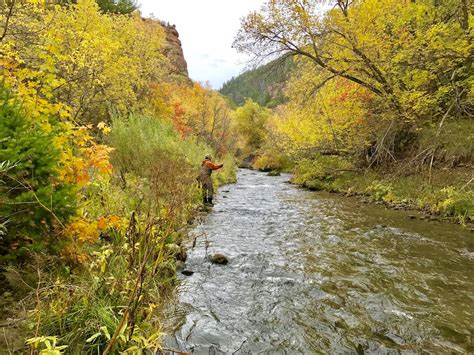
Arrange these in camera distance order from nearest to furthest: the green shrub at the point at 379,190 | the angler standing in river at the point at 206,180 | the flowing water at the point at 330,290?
the flowing water at the point at 330,290, the angler standing in river at the point at 206,180, the green shrub at the point at 379,190

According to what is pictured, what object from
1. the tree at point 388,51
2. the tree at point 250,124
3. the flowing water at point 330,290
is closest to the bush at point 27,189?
the flowing water at point 330,290

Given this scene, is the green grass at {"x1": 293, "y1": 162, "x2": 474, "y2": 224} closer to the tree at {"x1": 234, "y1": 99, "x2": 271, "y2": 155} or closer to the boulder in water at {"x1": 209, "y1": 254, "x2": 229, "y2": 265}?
the boulder in water at {"x1": 209, "y1": 254, "x2": 229, "y2": 265}

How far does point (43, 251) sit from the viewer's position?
386 centimetres

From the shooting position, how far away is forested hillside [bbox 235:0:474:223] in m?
12.2

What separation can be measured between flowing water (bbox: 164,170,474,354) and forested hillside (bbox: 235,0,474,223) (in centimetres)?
349

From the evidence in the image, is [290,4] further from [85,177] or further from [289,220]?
[85,177]

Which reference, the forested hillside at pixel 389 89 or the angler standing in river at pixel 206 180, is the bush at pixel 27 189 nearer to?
the angler standing in river at pixel 206 180

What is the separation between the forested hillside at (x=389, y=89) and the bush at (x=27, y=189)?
420 inches

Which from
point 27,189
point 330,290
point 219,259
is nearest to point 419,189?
point 330,290

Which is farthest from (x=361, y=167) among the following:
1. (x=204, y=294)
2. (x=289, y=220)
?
(x=204, y=294)

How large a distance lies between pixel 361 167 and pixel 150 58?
15127mm

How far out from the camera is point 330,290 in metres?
5.66

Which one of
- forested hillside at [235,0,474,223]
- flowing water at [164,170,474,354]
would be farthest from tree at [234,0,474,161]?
flowing water at [164,170,474,354]

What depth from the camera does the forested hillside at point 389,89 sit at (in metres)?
12.2
